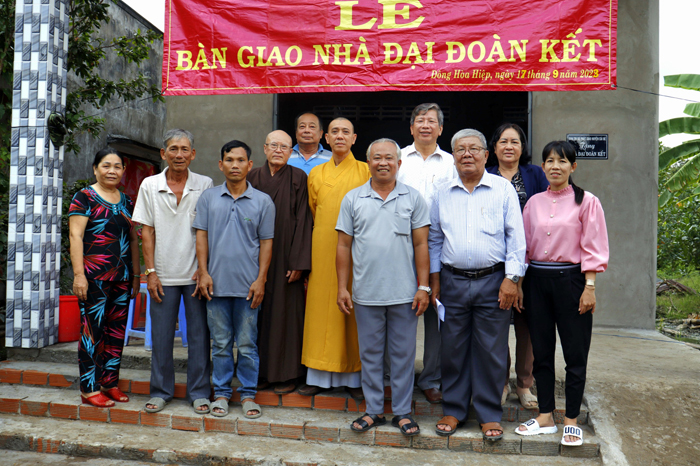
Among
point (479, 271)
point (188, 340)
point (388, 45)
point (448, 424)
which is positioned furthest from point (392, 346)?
point (388, 45)

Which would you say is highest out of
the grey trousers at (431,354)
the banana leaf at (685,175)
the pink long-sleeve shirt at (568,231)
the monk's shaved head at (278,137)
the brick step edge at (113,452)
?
the banana leaf at (685,175)

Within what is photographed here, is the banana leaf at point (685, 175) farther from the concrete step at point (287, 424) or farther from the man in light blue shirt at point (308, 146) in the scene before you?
the man in light blue shirt at point (308, 146)

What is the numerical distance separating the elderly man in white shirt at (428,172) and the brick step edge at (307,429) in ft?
0.91

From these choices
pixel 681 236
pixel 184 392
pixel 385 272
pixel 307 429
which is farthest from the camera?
pixel 681 236

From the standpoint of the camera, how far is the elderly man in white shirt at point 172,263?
3443 mm

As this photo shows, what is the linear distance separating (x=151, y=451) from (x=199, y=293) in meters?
0.98

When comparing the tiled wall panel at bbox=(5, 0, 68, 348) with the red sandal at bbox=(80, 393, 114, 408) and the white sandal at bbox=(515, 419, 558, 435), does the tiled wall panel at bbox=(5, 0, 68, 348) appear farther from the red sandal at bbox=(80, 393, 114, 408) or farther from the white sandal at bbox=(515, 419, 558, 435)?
the white sandal at bbox=(515, 419, 558, 435)

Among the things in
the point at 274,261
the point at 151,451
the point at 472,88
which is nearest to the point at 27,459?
the point at 151,451

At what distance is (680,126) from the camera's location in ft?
32.3

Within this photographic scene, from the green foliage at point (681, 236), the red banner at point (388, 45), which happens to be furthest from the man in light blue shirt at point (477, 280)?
the green foliage at point (681, 236)

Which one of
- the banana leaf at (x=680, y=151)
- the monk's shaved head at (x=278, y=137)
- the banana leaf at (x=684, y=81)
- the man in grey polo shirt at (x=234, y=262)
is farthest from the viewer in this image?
the banana leaf at (x=680, y=151)

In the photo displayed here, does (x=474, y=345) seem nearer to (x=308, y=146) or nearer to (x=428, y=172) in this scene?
(x=428, y=172)

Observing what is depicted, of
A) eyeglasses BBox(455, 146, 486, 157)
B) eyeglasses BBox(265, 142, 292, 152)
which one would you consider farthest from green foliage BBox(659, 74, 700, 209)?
eyeglasses BBox(265, 142, 292, 152)

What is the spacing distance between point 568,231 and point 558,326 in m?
0.56
